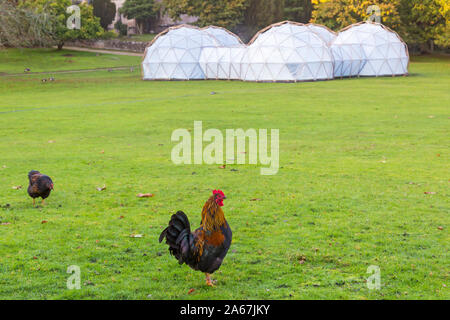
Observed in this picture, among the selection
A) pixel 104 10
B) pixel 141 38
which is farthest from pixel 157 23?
pixel 104 10

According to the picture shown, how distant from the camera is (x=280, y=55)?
144 ft

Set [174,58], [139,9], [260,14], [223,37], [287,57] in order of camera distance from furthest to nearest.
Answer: [139,9], [260,14], [223,37], [174,58], [287,57]

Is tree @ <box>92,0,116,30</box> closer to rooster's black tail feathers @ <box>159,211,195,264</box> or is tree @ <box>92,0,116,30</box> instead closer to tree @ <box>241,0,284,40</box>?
tree @ <box>241,0,284,40</box>

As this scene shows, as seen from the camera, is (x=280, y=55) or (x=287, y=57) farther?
(x=280, y=55)

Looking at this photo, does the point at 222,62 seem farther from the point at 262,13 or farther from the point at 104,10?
the point at 104,10

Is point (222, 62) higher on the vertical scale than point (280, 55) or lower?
lower

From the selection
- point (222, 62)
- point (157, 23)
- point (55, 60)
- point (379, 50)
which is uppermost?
point (157, 23)

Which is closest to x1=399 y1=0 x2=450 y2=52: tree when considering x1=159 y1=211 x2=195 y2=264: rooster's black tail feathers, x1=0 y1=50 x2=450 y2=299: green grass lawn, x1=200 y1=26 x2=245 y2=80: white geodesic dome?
x1=200 y1=26 x2=245 y2=80: white geodesic dome

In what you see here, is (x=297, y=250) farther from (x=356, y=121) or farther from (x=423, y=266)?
(x=356, y=121)

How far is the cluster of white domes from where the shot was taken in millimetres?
44062

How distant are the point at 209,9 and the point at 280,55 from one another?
1317 inches

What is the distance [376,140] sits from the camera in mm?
16422

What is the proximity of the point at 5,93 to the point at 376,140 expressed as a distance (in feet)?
92.0

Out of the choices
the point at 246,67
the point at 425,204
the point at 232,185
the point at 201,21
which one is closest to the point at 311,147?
the point at 232,185
